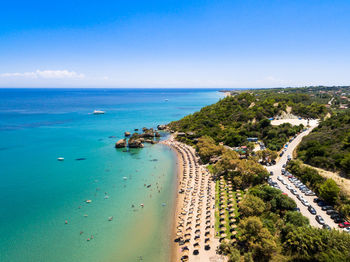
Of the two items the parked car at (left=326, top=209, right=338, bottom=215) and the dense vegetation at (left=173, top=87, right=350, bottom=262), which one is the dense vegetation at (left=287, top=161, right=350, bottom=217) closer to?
the dense vegetation at (left=173, top=87, right=350, bottom=262)

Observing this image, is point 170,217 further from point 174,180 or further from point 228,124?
point 228,124

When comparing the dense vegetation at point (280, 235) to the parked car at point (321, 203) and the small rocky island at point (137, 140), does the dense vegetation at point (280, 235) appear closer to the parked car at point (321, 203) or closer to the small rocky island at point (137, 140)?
the parked car at point (321, 203)

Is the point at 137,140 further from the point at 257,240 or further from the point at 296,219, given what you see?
the point at 296,219

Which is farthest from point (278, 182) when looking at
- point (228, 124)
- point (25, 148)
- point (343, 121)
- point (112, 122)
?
point (112, 122)

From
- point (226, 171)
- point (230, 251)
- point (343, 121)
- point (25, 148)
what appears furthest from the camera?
point (25, 148)

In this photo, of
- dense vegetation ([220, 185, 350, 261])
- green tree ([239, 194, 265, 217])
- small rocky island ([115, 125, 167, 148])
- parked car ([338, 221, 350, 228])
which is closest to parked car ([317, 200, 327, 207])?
parked car ([338, 221, 350, 228])

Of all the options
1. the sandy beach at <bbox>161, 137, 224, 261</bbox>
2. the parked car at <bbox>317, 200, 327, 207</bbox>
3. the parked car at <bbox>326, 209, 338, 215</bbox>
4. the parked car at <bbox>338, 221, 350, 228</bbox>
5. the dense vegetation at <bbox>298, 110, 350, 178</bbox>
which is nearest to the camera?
the sandy beach at <bbox>161, 137, 224, 261</bbox>
